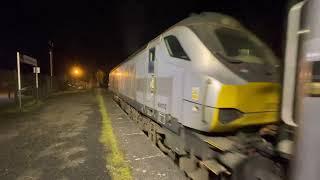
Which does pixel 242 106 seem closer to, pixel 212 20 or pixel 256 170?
pixel 256 170

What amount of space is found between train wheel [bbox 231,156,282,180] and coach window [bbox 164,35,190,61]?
229 cm

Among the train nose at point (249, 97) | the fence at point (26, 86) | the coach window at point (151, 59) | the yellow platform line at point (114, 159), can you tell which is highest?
the coach window at point (151, 59)

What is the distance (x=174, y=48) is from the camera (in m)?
6.19

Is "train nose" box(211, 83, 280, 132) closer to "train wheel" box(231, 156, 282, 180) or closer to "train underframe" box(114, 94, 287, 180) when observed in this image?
"train underframe" box(114, 94, 287, 180)

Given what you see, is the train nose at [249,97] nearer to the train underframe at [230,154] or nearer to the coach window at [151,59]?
the train underframe at [230,154]

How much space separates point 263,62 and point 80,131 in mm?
6829

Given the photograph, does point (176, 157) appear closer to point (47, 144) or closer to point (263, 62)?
point (263, 62)

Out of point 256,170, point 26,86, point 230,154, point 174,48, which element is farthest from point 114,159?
point 26,86

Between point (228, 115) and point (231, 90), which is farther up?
point (231, 90)

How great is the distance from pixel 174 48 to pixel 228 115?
2.11 meters

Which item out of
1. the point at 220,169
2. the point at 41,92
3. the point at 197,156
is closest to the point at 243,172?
the point at 220,169

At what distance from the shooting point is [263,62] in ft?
17.5

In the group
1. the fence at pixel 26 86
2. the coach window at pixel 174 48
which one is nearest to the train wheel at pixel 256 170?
the coach window at pixel 174 48

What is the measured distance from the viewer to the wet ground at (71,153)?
19.5ft
